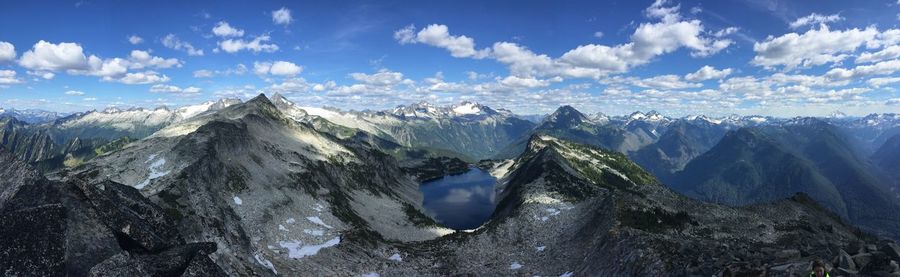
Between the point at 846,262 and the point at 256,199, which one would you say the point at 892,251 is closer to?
the point at 846,262

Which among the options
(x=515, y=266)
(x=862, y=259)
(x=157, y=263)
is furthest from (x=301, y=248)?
(x=862, y=259)

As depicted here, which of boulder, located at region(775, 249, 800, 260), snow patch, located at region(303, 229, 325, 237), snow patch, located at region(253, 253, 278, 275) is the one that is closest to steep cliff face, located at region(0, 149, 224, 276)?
snow patch, located at region(253, 253, 278, 275)

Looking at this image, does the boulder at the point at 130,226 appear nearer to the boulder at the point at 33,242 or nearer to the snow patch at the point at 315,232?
the boulder at the point at 33,242

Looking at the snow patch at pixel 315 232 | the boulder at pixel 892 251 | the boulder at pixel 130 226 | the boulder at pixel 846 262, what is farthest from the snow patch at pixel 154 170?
the boulder at pixel 892 251

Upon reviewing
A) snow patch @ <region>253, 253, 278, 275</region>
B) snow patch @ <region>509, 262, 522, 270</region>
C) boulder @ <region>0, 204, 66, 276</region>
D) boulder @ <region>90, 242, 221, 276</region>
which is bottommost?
snow patch @ <region>509, 262, 522, 270</region>

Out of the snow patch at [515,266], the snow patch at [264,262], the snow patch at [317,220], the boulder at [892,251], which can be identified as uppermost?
the boulder at [892,251]

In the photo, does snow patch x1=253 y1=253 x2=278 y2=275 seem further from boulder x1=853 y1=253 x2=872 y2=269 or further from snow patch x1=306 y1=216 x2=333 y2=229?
boulder x1=853 y1=253 x2=872 y2=269
